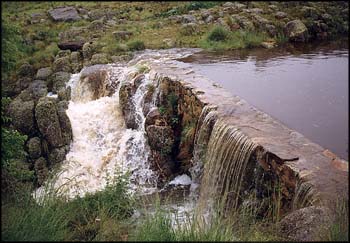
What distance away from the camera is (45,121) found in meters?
9.87

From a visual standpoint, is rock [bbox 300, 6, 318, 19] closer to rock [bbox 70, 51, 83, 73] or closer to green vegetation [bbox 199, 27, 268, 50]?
green vegetation [bbox 199, 27, 268, 50]

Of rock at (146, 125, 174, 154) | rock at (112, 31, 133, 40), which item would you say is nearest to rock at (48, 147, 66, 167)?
rock at (146, 125, 174, 154)

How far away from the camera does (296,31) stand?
46.4ft

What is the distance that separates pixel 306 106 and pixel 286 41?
22.5 ft

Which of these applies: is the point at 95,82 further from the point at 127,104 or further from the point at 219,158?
the point at 219,158

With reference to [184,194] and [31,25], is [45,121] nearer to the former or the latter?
[184,194]

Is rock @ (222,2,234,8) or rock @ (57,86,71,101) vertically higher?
rock @ (222,2,234,8)

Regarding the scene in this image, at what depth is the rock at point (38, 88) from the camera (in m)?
12.4

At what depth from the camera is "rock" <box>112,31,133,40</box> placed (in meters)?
16.2

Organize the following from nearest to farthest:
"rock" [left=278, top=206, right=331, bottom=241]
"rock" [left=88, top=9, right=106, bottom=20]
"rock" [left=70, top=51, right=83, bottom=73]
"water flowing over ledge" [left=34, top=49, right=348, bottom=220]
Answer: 1. "rock" [left=278, top=206, right=331, bottom=241]
2. "water flowing over ledge" [left=34, top=49, right=348, bottom=220]
3. "rock" [left=70, top=51, right=83, bottom=73]
4. "rock" [left=88, top=9, right=106, bottom=20]

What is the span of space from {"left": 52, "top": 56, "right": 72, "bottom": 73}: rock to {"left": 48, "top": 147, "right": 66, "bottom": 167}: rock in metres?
4.45

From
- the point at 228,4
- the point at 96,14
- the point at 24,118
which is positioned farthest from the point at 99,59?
the point at 96,14

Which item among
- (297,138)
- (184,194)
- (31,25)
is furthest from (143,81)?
(31,25)

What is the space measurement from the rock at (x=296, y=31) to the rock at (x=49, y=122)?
8173 mm
